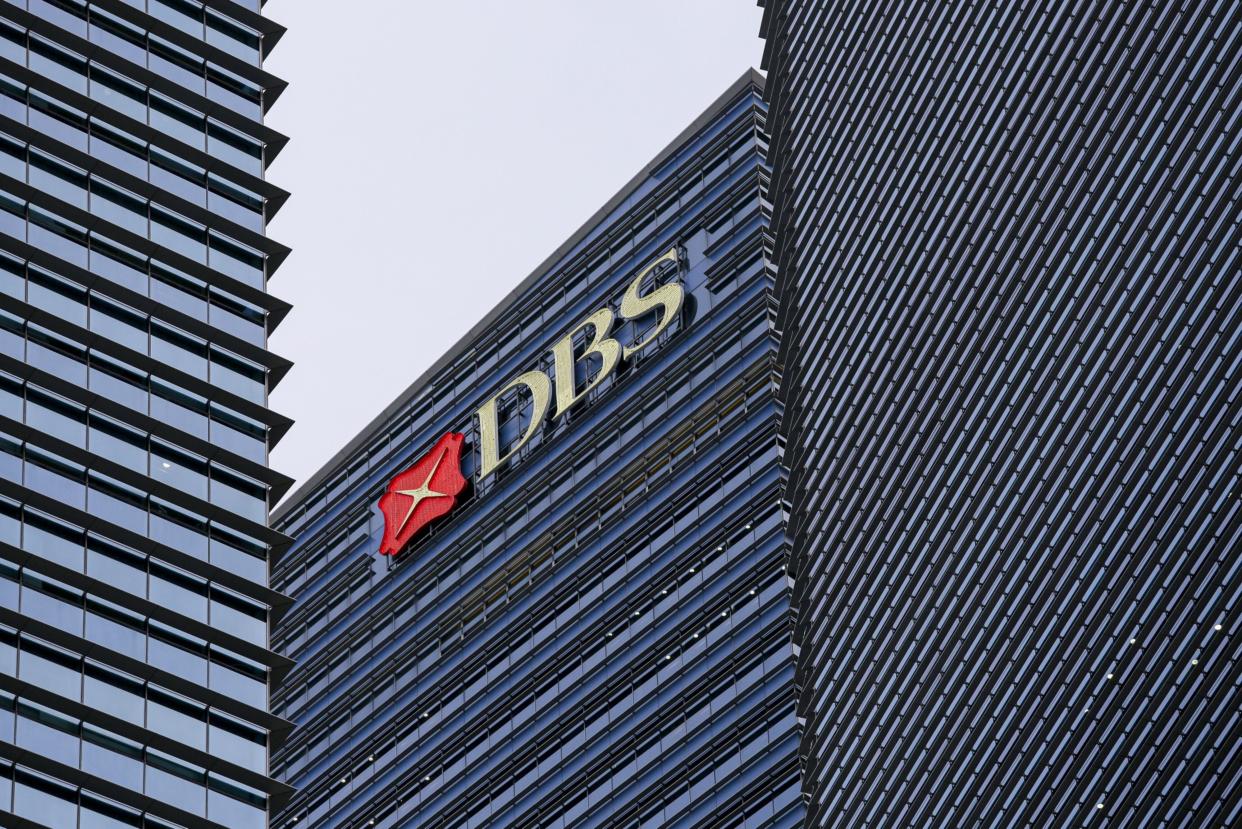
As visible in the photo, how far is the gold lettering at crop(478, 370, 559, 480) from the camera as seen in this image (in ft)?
537

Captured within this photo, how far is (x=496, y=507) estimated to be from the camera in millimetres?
165375

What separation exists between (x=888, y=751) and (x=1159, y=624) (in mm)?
19271

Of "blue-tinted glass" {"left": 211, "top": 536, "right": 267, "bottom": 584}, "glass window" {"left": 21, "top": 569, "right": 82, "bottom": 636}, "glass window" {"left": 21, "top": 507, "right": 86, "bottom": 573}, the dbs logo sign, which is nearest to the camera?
"glass window" {"left": 21, "top": 569, "right": 82, "bottom": 636}

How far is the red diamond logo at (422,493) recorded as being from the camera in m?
170

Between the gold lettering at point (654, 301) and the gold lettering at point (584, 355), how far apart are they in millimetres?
1348

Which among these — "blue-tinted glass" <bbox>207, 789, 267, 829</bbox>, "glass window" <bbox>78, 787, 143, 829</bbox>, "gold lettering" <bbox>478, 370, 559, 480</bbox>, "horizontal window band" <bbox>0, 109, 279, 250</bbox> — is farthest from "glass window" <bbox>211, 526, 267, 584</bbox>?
"gold lettering" <bbox>478, 370, 559, 480</bbox>

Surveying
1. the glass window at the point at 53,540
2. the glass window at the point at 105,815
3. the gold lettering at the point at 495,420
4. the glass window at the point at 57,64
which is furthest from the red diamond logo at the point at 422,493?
the glass window at the point at 105,815

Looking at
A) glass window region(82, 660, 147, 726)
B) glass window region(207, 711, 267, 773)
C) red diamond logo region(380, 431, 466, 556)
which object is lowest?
glass window region(207, 711, 267, 773)

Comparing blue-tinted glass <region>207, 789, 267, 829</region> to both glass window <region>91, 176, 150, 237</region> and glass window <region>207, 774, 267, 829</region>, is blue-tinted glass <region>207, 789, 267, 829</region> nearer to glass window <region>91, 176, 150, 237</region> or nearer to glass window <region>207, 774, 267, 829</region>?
glass window <region>207, 774, 267, 829</region>

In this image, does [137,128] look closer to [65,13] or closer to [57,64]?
[57,64]

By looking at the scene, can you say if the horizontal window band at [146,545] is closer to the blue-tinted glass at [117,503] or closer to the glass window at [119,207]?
the blue-tinted glass at [117,503]

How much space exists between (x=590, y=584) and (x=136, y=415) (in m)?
70.4

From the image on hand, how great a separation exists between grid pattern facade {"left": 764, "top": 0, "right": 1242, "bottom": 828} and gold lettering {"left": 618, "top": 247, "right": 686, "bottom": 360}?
6223 mm

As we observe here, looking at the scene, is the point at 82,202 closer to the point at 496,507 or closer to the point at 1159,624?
the point at 1159,624
